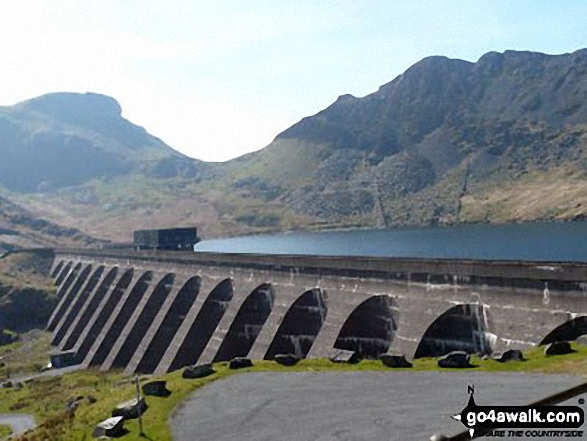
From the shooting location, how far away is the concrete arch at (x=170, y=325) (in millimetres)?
76500

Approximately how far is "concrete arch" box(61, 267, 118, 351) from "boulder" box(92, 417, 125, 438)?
7775 centimetres

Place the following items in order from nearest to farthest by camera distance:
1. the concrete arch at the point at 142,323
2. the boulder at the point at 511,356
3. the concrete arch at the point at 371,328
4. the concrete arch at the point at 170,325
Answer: the boulder at the point at 511,356
the concrete arch at the point at 371,328
the concrete arch at the point at 170,325
the concrete arch at the point at 142,323

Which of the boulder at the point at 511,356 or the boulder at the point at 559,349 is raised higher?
the boulder at the point at 559,349

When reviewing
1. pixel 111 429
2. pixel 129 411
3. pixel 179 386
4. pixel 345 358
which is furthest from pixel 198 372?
pixel 111 429

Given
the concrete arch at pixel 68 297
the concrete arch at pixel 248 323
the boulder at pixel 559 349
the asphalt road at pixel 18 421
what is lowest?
the asphalt road at pixel 18 421

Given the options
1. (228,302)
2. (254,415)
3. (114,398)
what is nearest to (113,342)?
(228,302)

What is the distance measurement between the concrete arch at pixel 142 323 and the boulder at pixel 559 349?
6214cm

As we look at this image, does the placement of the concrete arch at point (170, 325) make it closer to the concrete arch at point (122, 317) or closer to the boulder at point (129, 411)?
the concrete arch at point (122, 317)

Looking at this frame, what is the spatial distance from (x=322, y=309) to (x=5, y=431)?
33272 mm

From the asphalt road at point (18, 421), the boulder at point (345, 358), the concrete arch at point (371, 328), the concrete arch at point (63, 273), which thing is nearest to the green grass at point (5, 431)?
the asphalt road at point (18, 421)

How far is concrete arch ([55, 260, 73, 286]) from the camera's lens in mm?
148750

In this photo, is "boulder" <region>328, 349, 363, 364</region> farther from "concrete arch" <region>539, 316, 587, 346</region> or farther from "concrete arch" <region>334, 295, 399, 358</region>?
"concrete arch" <region>539, 316, 587, 346</region>

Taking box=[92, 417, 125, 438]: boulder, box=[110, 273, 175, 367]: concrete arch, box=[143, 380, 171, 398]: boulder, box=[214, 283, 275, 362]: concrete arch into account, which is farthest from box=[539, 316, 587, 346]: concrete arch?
box=[110, 273, 175, 367]: concrete arch

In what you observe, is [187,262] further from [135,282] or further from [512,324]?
[512,324]
